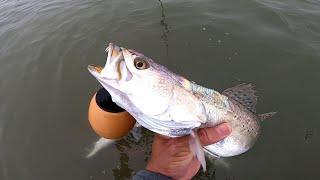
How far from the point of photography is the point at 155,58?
22.7ft

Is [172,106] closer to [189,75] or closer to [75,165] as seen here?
[75,165]

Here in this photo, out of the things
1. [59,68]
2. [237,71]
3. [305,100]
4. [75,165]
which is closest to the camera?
[75,165]

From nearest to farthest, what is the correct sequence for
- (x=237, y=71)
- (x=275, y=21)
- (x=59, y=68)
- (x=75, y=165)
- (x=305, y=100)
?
(x=75, y=165)
(x=305, y=100)
(x=237, y=71)
(x=59, y=68)
(x=275, y=21)

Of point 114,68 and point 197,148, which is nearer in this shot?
point 114,68

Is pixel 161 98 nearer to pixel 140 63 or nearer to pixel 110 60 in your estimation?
pixel 140 63

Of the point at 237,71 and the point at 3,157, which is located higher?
the point at 237,71

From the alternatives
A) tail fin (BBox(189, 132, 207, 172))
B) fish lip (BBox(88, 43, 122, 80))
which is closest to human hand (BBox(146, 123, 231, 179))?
tail fin (BBox(189, 132, 207, 172))

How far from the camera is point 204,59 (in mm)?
6824

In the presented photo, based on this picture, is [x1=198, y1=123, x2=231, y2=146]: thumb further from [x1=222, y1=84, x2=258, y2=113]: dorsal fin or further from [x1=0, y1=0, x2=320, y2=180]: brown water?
[x1=0, y1=0, x2=320, y2=180]: brown water

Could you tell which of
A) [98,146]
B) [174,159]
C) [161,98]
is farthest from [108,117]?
[98,146]

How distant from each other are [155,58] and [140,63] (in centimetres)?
379

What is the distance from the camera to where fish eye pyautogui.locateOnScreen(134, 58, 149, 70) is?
3121mm

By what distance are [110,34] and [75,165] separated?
3.47 meters

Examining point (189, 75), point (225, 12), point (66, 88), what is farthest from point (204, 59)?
point (66, 88)
